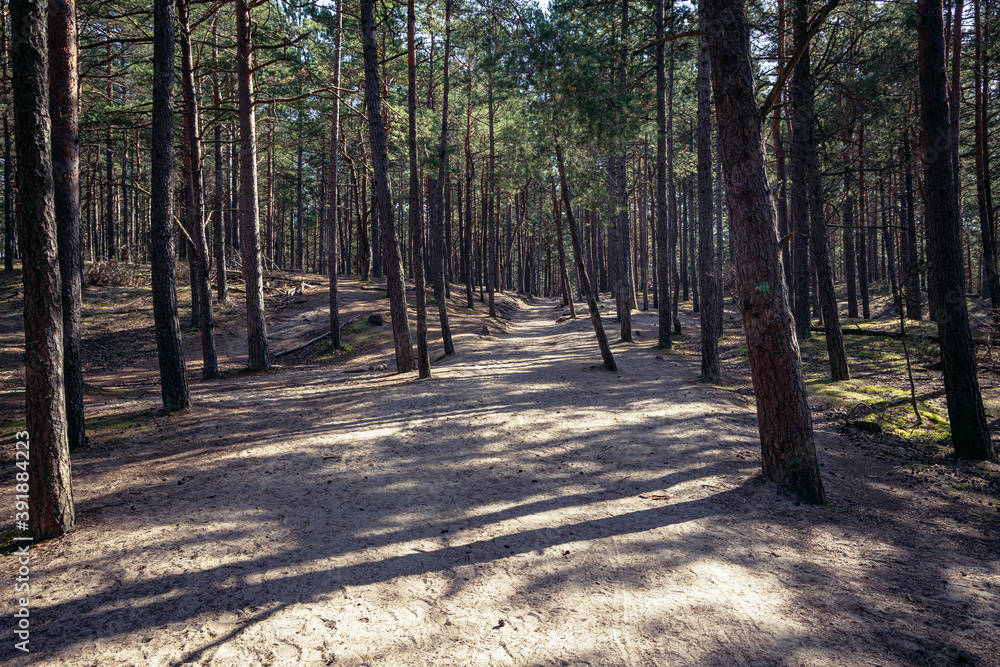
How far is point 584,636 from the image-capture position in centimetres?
326

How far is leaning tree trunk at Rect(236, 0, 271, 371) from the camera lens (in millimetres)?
13430

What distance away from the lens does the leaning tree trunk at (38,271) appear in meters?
4.23

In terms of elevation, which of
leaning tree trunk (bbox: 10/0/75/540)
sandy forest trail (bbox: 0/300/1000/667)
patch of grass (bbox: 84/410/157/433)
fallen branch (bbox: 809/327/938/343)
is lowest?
sandy forest trail (bbox: 0/300/1000/667)

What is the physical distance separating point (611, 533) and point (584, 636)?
1.54m

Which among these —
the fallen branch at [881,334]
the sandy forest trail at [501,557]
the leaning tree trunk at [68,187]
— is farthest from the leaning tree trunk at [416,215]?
the fallen branch at [881,334]

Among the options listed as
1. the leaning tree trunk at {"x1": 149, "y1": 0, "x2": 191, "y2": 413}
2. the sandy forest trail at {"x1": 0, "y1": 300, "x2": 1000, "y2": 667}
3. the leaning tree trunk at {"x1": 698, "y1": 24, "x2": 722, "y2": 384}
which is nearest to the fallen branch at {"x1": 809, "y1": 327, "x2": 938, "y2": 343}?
the leaning tree trunk at {"x1": 698, "y1": 24, "x2": 722, "y2": 384}

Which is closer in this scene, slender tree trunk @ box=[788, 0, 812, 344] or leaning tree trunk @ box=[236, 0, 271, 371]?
slender tree trunk @ box=[788, 0, 812, 344]

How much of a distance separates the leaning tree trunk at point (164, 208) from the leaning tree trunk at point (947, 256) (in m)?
12.0

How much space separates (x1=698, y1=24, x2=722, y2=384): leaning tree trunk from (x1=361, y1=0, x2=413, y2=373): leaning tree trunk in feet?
24.2

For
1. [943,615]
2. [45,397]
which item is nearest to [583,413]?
[943,615]

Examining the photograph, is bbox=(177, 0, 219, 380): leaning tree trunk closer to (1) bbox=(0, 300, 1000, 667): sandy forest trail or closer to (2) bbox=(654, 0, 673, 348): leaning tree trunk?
(1) bbox=(0, 300, 1000, 667): sandy forest trail

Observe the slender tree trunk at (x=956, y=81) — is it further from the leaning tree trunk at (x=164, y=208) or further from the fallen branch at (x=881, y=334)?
the leaning tree trunk at (x=164, y=208)

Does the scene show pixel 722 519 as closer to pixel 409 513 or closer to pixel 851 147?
pixel 409 513

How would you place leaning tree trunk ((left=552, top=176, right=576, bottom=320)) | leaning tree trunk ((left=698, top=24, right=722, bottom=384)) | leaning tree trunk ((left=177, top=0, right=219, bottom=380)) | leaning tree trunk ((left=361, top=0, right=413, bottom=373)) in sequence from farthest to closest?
leaning tree trunk ((left=552, top=176, right=576, bottom=320))
leaning tree trunk ((left=177, top=0, right=219, bottom=380))
leaning tree trunk ((left=698, top=24, right=722, bottom=384))
leaning tree trunk ((left=361, top=0, right=413, bottom=373))
